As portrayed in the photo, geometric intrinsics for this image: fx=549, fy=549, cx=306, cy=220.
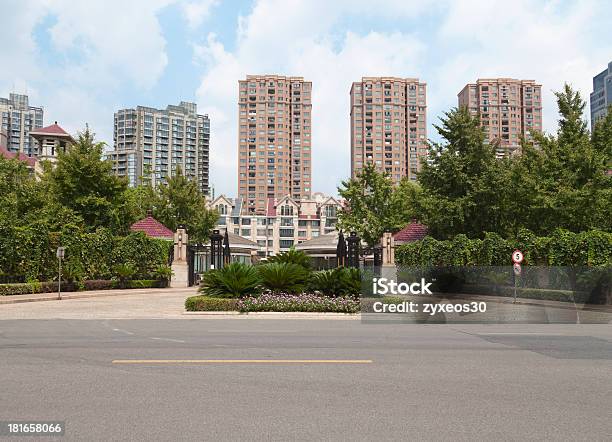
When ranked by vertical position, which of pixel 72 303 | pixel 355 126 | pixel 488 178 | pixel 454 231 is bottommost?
pixel 72 303

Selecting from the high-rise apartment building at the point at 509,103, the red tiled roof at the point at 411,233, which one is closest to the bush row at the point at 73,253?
the red tiled roof at the point at 411,233

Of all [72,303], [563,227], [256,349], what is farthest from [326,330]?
[563,227]

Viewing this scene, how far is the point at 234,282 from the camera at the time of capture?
20484 millimetres

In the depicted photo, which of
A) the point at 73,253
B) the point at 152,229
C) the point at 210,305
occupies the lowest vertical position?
the point at 210,305

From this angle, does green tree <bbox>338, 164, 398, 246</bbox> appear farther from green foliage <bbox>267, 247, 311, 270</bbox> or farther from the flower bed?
the flower bed

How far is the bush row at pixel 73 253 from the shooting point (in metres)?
29.0

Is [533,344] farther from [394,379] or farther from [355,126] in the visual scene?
Result: [355,126]

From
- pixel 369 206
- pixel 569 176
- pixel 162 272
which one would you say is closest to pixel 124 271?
pixel 162 272

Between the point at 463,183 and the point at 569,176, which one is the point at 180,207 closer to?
the point at 463,183

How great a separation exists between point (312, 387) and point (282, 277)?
1418 cm

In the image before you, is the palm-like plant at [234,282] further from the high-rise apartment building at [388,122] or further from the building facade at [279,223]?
the high-rise apartment building at [388,122]

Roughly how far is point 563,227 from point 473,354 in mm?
24225

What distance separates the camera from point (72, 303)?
80.8 feet

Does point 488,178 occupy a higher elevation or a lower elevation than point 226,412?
higher
